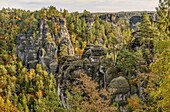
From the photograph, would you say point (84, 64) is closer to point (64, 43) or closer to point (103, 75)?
point (103, 75)

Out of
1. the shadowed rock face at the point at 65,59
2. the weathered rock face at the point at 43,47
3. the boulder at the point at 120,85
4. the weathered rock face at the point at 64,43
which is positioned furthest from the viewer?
the weathered rock face at the point at 64,43

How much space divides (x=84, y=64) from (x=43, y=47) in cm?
7341

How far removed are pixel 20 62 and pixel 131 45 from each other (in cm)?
7678

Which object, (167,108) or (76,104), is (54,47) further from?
(167,108)

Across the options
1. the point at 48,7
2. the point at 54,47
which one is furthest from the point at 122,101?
the point at 48,7

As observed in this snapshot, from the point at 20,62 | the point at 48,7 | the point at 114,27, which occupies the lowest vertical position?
the point at 20,62

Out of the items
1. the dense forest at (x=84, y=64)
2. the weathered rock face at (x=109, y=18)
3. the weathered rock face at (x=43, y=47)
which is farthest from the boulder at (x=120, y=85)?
the weathered rock face at (x=109, y=18)

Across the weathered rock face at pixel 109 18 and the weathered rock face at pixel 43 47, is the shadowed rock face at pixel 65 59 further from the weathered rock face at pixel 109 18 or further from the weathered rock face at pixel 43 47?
the weathered rock face at pixel 109 18

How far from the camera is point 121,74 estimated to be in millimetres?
36531

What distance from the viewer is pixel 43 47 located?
113625 mm

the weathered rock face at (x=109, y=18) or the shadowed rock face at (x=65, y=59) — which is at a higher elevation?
the weathered rock face at (x=109, y=18)

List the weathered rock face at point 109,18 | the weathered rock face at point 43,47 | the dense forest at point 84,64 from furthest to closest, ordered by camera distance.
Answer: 1. the weathered rock face at point 109,18
2. the weathered rock face at point 43,47
3. the dense forest at point 84,64

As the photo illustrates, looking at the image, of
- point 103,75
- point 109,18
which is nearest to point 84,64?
point 103,75

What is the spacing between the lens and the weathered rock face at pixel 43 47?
4331 inches
